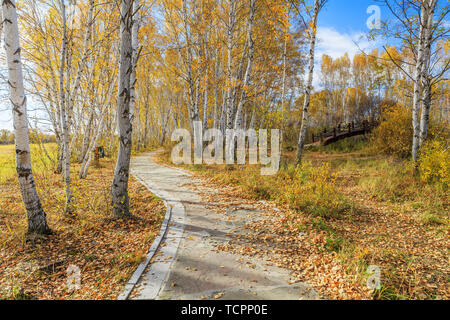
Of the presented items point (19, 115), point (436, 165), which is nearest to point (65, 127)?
point (19, 115)

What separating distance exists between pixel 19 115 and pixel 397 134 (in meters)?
15.4

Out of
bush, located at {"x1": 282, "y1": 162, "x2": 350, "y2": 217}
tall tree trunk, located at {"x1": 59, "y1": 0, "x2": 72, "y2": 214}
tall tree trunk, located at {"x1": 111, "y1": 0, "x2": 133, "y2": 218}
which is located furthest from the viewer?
bush, located at {"x1": 282, "y1": 162, "x2": 350, "y2": 217}

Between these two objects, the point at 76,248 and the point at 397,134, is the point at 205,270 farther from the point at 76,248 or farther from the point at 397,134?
the point at 397,134

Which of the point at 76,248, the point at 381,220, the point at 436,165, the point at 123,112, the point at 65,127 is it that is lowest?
the point at 76,248

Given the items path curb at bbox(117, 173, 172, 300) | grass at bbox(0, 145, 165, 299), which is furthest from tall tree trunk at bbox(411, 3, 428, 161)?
grass at bbox(0, 145, 165, 299)

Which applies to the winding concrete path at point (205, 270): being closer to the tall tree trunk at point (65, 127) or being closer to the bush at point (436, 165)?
the tall tree trunk at point (65, 127)

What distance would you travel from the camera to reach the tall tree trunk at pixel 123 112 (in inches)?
184

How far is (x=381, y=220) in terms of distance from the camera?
5.29 m

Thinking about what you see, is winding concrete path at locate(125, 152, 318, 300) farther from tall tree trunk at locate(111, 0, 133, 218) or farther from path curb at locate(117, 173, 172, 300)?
tall tree trunk at locate(111, 0, 133, 218)

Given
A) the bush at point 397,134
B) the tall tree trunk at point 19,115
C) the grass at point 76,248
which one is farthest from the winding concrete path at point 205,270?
the bush at point 397,134

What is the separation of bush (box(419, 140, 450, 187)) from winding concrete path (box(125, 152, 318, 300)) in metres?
5.91

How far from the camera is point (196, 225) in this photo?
5059mm

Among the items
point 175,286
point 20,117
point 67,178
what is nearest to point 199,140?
point 67,178

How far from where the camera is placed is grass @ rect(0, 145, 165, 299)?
10.1 ft
